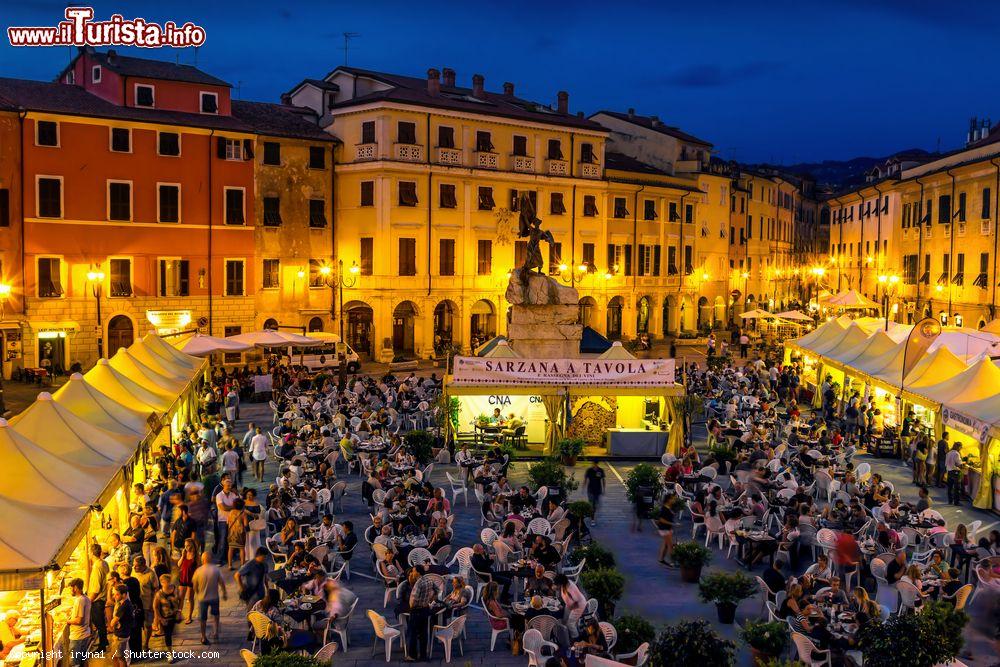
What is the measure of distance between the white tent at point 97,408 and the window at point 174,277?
2277 cm

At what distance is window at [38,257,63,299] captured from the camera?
38.0 m

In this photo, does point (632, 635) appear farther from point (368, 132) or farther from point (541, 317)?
point (368, 132)

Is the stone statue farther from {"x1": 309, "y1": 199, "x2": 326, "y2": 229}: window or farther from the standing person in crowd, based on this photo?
{"x1": 309, "y1": 199, "x2": 326, "y2": 229}: window

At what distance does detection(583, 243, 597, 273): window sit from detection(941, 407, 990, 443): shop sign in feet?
106

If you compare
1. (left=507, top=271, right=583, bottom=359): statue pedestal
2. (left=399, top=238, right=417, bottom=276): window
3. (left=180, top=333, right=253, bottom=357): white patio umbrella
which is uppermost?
(left=399, top=238, right=417, bottom=276): window

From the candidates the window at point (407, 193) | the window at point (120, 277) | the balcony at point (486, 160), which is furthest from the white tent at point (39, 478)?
the balcony at point (486, 160)

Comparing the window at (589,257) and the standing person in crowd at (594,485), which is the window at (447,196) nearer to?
the window at (589,257)

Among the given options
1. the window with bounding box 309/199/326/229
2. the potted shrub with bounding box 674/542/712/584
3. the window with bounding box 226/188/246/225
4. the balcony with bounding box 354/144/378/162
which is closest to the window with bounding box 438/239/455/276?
the balcony with bounding box 354/144/378/162

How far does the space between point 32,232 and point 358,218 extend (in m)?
14.0

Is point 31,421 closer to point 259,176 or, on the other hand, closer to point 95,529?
point 95,529

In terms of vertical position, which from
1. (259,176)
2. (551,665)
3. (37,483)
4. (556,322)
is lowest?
(551,665)

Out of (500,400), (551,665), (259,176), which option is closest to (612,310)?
(259,176)

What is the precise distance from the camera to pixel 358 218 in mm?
46062

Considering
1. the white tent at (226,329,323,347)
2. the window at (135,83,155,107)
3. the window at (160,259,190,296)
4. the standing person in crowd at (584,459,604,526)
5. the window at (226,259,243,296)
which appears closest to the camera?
the standing person in crowd at (584,459,604,526)
